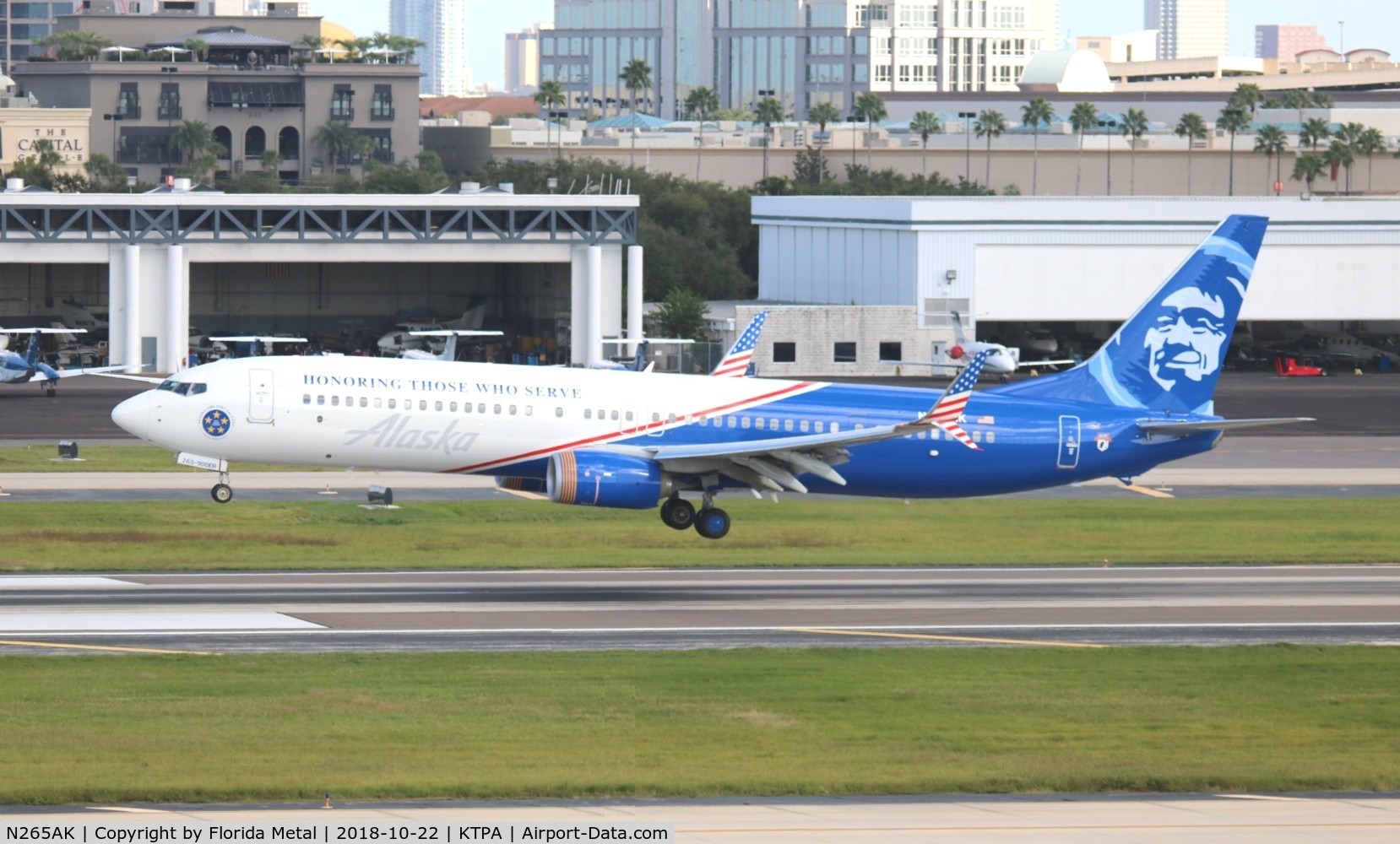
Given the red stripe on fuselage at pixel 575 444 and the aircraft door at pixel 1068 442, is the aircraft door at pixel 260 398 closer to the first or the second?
the red stripe on fuselage at pixel 575 444

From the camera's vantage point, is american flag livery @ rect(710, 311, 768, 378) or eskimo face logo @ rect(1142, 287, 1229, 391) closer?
eskimo face logo @ rect(1142, 287, 1229, 391)

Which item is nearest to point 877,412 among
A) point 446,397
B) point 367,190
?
point 446,397

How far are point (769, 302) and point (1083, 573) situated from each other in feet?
299

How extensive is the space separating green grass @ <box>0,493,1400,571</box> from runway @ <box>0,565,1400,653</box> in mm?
2198

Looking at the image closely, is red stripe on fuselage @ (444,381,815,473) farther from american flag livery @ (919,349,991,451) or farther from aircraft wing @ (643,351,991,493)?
american flag livery @ (919,349,991,451)

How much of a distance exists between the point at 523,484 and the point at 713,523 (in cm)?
498

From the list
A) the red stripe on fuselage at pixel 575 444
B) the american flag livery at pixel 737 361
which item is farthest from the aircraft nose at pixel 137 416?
the american flag livery at pixel 737 361

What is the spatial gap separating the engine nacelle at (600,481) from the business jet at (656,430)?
0.05m

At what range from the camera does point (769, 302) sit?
474 feet

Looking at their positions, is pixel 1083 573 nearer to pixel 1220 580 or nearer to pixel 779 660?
pixel 1220 580

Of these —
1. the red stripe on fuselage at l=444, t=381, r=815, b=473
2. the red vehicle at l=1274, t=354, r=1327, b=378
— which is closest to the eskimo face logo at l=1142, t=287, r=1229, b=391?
the red stripe on fuselage at l=444, t=381, r=815, b=473

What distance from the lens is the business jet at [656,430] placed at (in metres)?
49.4

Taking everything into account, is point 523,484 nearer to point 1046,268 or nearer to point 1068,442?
point 1068,442

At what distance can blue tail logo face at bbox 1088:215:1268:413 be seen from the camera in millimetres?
55312
